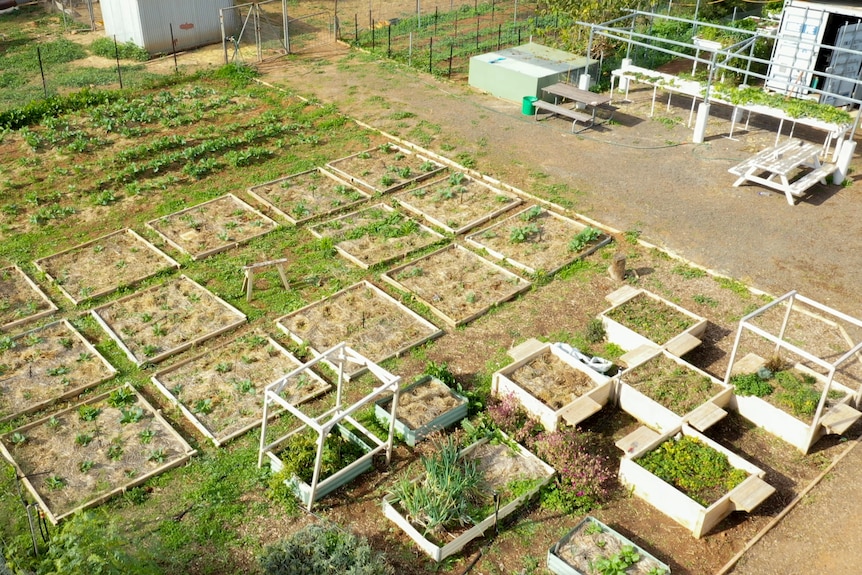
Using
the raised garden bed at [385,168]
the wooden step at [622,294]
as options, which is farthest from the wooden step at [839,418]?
the raised garden bed at [385,168]

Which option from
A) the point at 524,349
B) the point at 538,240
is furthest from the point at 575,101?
the point at 524,349

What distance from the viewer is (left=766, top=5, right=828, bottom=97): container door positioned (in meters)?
23.3

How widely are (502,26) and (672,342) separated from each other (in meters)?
21.2

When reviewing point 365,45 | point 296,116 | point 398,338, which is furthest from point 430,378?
point 365,45

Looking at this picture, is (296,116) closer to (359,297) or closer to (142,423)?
(359,297)

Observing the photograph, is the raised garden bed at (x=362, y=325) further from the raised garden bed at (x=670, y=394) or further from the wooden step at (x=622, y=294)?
the raised garden bed at (x=670, y=394)

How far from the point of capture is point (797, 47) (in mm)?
23000

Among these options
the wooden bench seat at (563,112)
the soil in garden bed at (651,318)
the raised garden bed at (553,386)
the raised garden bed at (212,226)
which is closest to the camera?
the raised garden bed at (553,386)

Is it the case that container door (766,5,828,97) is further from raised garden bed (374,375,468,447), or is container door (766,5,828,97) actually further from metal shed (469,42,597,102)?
raised garden bed (374,375,468,447)

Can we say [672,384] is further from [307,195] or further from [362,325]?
[307,195]

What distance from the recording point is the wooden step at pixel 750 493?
10758 mm

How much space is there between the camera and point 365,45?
95.6 feet

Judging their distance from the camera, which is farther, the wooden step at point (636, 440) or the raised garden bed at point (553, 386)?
the raised garden bed at point (553, 386)

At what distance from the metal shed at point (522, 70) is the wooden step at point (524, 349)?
11812 mm
